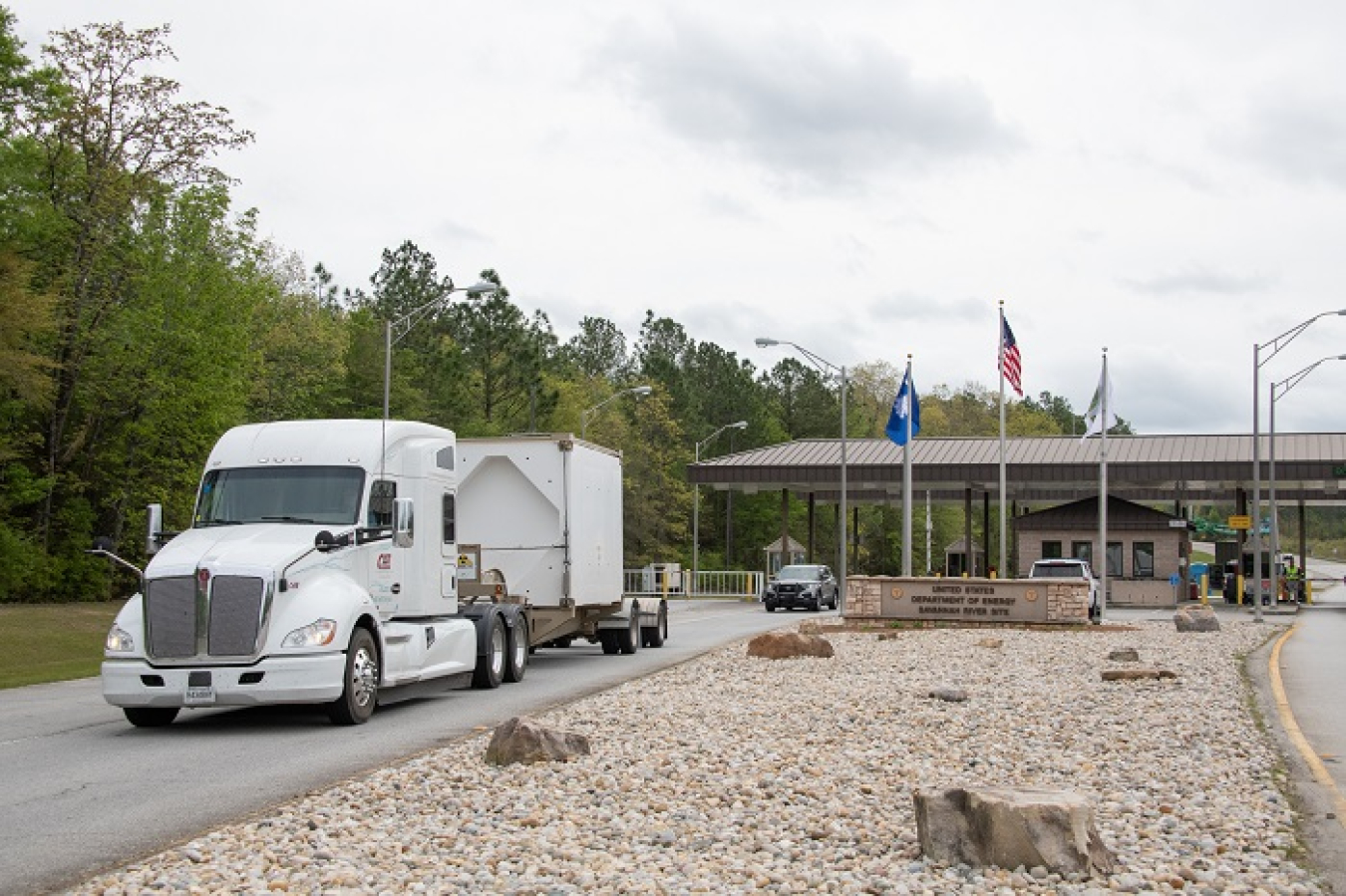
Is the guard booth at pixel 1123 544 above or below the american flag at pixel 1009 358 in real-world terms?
below

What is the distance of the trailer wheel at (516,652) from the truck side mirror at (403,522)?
419 cm

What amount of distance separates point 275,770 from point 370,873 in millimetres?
4702

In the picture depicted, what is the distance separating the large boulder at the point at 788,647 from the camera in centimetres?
2378

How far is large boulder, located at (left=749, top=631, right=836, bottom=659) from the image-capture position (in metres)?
23.8

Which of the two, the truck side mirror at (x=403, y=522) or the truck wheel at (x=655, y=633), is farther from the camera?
the truck wheel at (x=655, y=633)

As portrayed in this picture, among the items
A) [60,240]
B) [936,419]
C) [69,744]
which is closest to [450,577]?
[69,744]

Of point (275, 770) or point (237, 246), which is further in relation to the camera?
point (237, 246)

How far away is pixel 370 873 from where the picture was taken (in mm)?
7926

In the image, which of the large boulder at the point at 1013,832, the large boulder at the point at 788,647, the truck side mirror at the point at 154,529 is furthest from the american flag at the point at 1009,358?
the large boulder at the point at 1013,832

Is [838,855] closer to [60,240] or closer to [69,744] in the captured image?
[69,744]

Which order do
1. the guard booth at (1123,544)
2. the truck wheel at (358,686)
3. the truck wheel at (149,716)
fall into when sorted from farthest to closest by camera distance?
the guard booth at (1123,544) < the truck wheel at (149,716) < the truck wheel at (358,686)

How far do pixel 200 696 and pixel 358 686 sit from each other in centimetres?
169

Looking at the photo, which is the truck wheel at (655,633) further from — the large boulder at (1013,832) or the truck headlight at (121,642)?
the large boulder at (1013,832)

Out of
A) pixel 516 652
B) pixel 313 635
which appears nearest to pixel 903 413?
pixel 516 652
